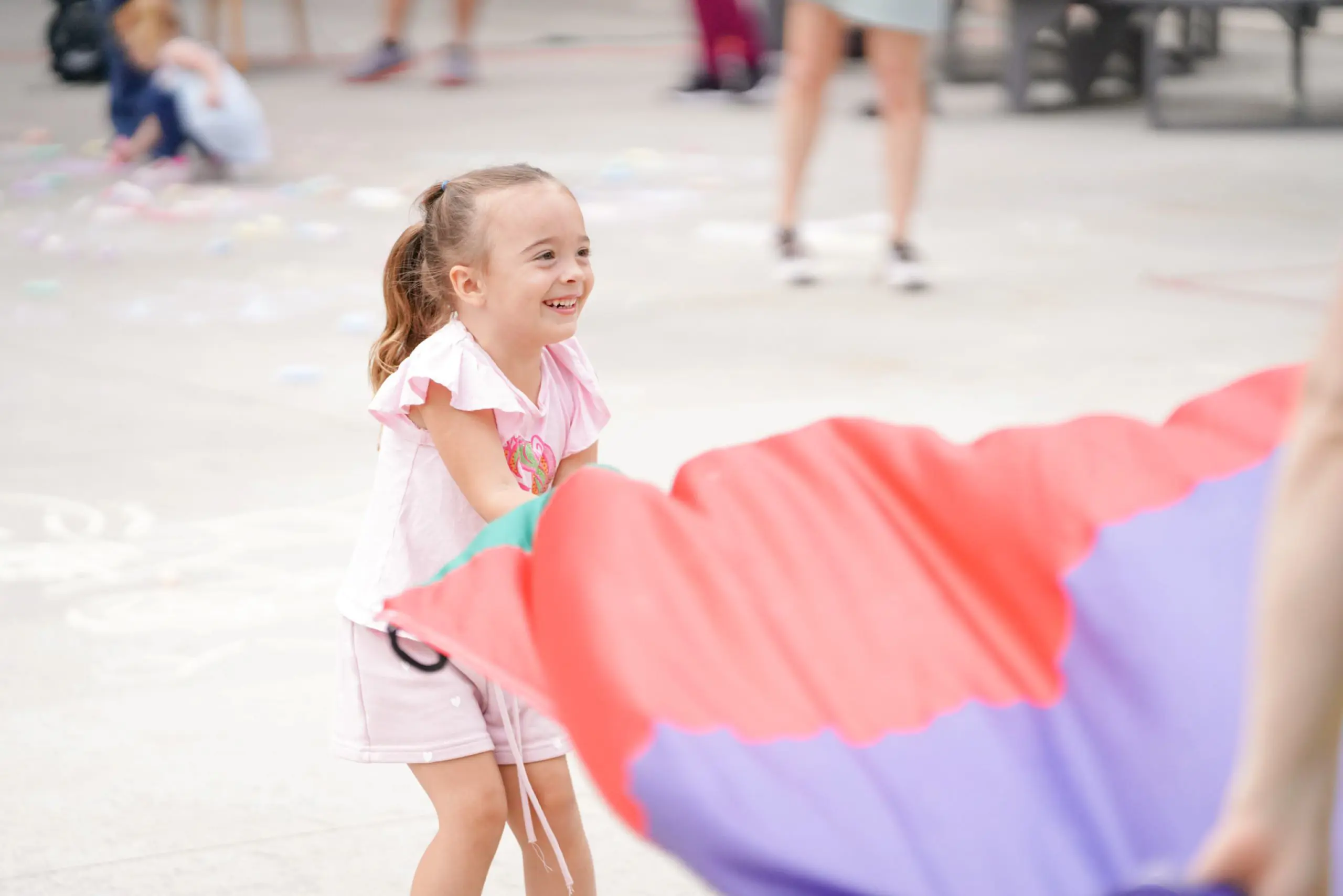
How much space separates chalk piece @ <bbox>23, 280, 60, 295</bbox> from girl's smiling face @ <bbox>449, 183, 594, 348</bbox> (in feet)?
13.8

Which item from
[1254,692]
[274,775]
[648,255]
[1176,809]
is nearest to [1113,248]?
[648,255]

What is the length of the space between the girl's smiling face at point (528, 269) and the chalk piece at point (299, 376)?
2.83 metres

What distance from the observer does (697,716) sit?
5.50 ft

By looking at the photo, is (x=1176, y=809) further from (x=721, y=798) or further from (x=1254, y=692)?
(x=1254, y=692)

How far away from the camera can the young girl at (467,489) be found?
221cm

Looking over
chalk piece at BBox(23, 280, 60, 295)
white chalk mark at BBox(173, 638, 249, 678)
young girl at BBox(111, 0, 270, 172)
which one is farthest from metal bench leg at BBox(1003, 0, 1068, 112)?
white chalk mark at BBox(173, 638, 249, 678)

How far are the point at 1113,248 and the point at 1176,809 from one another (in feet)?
16.9

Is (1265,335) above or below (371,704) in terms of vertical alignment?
below

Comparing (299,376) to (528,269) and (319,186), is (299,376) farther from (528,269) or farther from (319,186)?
(319,186)

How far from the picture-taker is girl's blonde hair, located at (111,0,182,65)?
8.27 metres

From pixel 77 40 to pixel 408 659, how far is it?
1014 cm

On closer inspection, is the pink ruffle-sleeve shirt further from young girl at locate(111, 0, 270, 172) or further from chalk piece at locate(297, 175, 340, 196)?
young girl at locate(111, 0, 270, 172)

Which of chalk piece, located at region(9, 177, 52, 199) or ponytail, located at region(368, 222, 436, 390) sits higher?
ponytail, located at region(368, 222, 436, 390)

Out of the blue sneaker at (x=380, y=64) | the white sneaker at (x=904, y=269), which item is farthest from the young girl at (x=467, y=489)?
the blue sneaker at (x=380, y=64)
